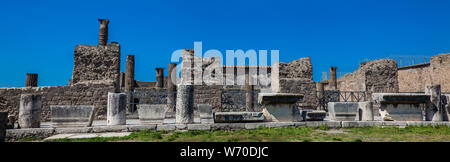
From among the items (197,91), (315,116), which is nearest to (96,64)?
(197,91)

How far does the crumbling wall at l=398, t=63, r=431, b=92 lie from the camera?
23939 millimetres

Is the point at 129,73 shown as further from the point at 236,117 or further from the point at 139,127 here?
the point at 236,117

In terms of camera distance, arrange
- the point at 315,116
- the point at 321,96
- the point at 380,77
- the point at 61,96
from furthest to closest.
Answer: the point at 380,77 → the point at 321,96 → the point at 61,96 → the point at 315,116

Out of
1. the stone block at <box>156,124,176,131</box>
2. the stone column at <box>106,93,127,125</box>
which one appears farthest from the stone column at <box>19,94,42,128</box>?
the stone block at <box>156,124,176,131</box>

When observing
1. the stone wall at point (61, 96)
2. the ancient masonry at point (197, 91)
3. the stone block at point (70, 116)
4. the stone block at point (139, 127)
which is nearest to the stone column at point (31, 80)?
the ancient masonry at point (197, 91)

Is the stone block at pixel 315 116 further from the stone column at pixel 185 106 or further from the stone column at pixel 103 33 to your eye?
the stone column at pixel 103 33

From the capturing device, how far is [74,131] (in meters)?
7.24

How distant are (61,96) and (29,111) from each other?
5.33 meters

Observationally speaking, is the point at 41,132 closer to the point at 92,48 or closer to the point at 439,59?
the point at 92,48

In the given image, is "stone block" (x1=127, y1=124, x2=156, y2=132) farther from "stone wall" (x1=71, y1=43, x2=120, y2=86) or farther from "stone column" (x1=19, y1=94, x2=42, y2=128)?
"stone wall" (x1=71, y1=43, x2=120, y2=86)

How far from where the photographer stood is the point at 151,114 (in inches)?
324

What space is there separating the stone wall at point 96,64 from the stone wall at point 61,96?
0.74 m

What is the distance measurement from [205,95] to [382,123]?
30.6 feet
